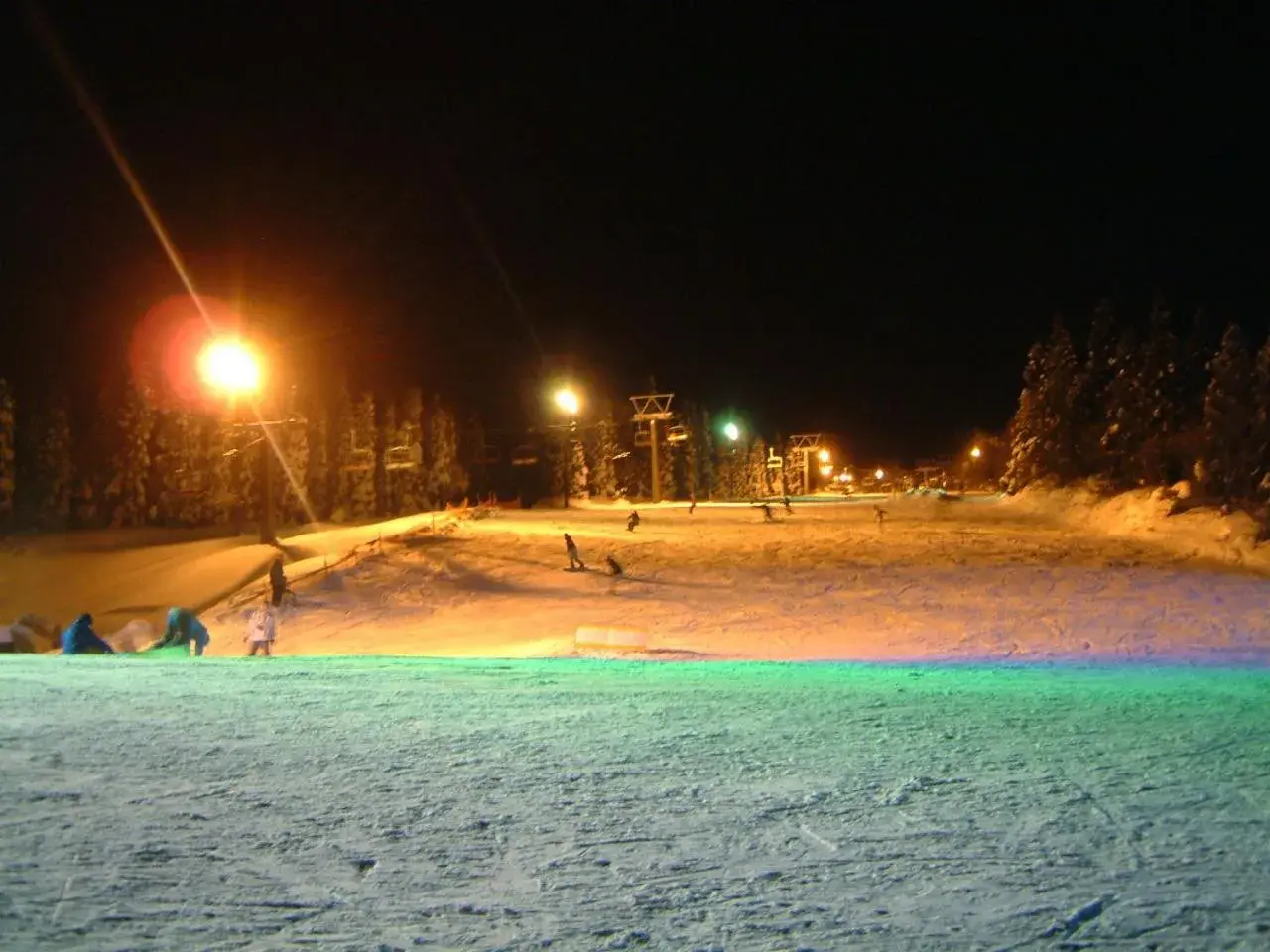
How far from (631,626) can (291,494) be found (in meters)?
38.3

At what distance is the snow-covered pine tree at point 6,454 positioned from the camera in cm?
4534

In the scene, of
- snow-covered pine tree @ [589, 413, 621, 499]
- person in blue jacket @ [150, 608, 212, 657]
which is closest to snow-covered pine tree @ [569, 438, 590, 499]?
snow-covered pine tree @ [589, 413, 621, 499]

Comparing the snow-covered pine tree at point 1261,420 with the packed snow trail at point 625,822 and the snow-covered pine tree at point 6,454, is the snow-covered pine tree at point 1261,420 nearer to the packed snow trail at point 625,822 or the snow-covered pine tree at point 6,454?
the packed snow trail at point 625,822

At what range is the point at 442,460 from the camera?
60.7 metres

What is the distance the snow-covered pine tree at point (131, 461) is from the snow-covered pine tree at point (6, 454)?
410 centimetres

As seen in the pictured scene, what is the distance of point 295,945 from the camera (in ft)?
11.8

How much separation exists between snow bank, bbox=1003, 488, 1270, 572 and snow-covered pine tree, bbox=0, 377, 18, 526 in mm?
44396

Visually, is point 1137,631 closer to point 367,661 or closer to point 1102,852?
point 367,661

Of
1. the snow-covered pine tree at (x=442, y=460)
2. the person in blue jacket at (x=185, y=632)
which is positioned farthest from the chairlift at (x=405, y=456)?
the person in blue jacket at (x=185, y=632)

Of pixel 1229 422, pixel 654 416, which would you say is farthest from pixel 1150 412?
Answer: pixel 654 416

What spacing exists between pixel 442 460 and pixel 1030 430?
33.6 m

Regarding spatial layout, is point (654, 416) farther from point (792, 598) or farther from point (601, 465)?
point (792, 598)

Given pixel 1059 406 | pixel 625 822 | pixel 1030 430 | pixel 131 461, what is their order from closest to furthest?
1. pixel 625 822
2. pixel 131 461
3. pixel 1059 406
4. pixel 1030 430

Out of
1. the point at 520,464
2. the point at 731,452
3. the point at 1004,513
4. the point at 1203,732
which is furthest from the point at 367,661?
the point at 731,452
